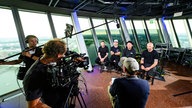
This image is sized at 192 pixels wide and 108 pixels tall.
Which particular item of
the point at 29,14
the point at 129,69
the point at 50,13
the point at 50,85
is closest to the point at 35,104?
the point at 50,85

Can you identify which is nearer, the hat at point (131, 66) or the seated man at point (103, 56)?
the hat at point (131, 66)

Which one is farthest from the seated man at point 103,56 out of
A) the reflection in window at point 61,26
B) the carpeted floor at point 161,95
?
the carpeted floor at point 161,95

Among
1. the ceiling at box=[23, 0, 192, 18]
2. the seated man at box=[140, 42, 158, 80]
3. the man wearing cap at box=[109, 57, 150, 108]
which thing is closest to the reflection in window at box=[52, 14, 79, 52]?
the ceiling at box=[23, 0, 192, 18]

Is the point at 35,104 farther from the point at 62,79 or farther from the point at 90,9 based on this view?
the point at 90,9

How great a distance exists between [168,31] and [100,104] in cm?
867

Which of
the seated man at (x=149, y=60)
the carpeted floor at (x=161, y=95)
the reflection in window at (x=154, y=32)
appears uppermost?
the reflection in window at (x=154, y=32)

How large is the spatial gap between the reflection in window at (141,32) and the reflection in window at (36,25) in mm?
5976

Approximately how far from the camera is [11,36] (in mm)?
3781

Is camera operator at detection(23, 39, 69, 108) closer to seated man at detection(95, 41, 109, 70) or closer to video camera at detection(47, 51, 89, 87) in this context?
video camera at detection(47, 51, 89, 87)

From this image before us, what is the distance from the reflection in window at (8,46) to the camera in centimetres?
342

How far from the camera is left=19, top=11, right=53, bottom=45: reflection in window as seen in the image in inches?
164

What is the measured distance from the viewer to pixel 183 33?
30.7 ft

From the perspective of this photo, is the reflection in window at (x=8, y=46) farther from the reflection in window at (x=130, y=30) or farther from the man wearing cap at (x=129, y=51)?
the reflection in window at (x=130, y=30)

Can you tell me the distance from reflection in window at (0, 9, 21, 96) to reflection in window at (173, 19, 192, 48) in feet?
31.2
